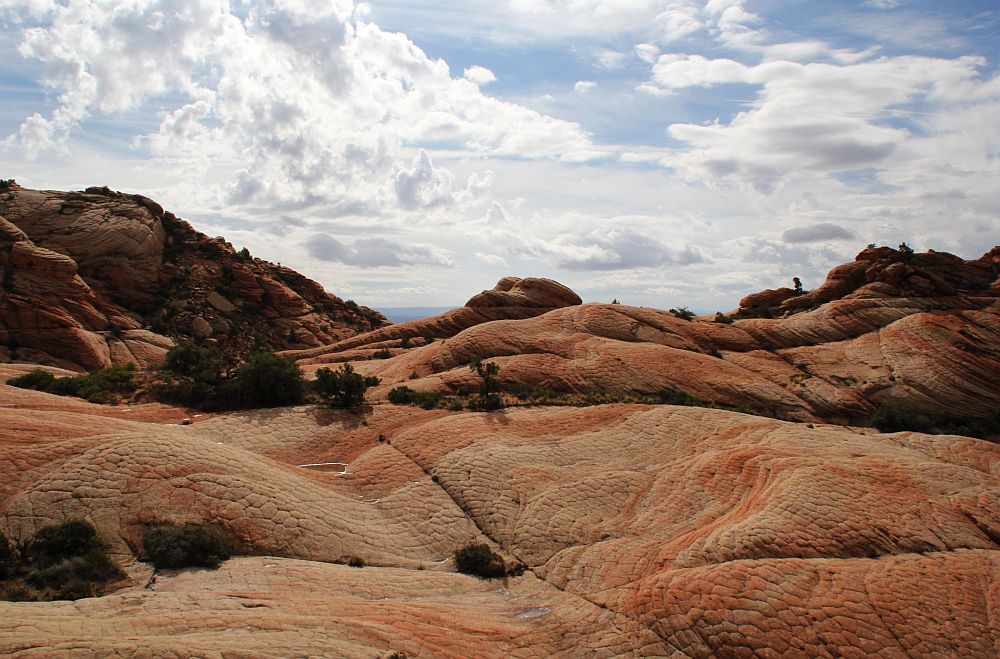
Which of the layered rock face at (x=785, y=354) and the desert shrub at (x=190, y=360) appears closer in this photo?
the desert shrub at (x=190, y=360)

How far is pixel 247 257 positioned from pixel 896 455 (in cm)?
6713

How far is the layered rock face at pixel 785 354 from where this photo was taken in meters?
33.6

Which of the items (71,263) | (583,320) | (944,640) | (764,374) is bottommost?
(944,640)

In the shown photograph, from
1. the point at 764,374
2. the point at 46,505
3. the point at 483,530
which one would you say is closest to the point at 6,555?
the point at 46,505

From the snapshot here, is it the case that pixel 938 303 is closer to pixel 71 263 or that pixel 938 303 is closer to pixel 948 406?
pixel 948 406

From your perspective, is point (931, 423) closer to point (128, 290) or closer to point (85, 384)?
point (85, 384)

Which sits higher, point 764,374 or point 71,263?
point 71,263

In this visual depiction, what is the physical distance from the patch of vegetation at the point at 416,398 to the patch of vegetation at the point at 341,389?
152cm

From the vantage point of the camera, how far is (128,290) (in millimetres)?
59500

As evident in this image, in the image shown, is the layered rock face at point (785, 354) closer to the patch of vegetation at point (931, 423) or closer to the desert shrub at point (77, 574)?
the patch of vegetation at point (931, 423)

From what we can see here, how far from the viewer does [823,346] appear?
130ft

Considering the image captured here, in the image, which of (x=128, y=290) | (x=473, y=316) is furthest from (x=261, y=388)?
(x=128, y=290)

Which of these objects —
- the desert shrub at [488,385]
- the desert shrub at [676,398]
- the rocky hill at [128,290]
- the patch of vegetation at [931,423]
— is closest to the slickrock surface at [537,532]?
the desert shrub at [488,385]

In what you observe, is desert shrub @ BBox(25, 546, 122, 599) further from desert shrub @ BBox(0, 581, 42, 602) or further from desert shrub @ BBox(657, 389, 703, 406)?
desert shrub @ BBox(657, 389, 703, 406)
